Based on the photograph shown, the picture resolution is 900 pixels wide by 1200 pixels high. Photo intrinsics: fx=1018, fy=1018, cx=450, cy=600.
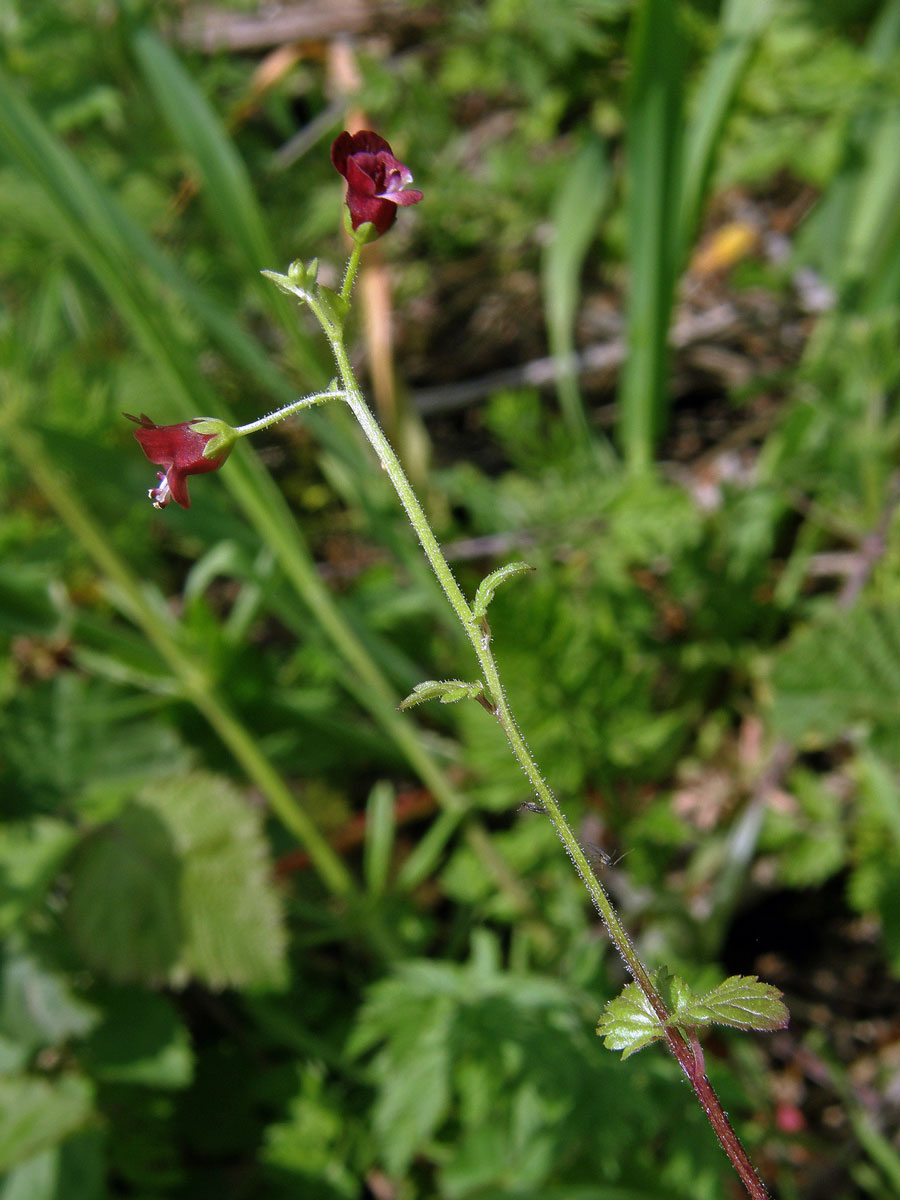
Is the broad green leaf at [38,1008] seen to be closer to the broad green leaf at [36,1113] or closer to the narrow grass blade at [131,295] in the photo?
the broad green leaf at [36,1113]

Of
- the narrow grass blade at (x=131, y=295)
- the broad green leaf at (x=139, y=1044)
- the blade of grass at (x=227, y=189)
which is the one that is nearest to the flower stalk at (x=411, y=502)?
the narrow grass blade at (x=131, y=295)

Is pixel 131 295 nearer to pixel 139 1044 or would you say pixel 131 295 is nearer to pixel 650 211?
pixel 650 211

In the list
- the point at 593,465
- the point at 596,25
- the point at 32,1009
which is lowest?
the point at 32,1009

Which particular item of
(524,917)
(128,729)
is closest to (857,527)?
(524,917)

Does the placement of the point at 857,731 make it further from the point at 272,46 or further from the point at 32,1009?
the point at 272,46

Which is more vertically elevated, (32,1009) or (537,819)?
(32,1009)

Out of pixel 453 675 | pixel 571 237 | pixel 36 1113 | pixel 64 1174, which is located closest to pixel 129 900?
pixel 36 1113

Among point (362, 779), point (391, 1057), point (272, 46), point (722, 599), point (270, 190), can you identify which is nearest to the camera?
point (391, 1057)
